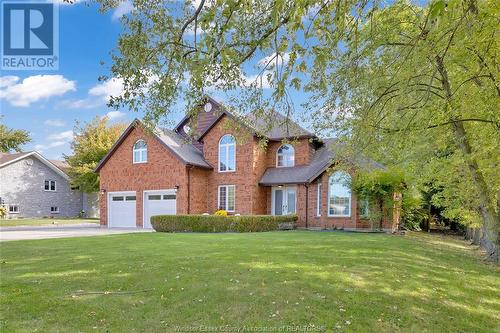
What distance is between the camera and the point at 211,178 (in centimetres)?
2541

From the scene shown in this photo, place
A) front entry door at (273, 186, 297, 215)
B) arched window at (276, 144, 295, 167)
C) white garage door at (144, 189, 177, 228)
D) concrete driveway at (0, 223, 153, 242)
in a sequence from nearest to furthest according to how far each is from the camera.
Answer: concrete driveway at (0, 223, 153, 242), white garage door at (144, 189, 177, 228), front entry door at (273, 186, 297, 215), arched window at (276, 144, 295, 167)

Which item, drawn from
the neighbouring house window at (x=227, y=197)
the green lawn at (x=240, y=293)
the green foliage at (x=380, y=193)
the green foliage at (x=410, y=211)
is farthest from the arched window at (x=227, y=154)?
the green lawn at (x=240, y=293)

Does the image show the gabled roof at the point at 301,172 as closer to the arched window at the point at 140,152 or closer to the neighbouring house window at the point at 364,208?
the neighbouring house window at the point at 364,208

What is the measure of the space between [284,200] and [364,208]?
5.15m

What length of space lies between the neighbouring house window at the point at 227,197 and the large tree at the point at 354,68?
482 inches

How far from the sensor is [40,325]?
5.00m

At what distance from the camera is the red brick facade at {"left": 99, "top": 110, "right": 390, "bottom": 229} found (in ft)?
76.9

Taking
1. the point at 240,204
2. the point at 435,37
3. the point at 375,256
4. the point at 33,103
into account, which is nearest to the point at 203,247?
the point at 375,256

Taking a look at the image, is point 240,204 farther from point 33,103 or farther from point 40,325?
point 40,325

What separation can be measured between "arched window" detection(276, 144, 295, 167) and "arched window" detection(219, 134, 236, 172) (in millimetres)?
2927

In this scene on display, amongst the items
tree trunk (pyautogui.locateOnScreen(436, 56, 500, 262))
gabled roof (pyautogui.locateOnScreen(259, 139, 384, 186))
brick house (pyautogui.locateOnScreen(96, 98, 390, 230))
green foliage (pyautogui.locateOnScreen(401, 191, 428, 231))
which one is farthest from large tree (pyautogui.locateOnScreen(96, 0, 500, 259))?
brick house (pyautogui.locateOnScreen(96, 98, 390, 230))

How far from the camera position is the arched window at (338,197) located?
22109mm

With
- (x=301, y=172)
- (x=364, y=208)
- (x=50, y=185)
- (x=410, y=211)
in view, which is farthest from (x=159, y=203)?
(x=50, y=185)

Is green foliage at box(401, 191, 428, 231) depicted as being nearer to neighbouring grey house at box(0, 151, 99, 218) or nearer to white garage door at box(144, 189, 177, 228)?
white garage door at box(144, 189, 177, 228)
